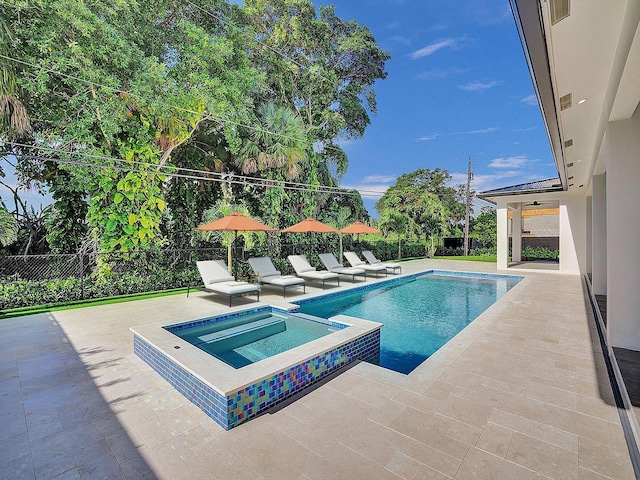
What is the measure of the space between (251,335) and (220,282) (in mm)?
3021

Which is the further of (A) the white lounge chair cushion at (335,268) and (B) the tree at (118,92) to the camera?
(A) the white lounge chair cushion at (335,268)

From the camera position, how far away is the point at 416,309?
8.38m

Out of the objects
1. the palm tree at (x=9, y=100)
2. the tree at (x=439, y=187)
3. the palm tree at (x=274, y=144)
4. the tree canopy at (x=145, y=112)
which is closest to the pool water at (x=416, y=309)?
the tree canopy at (x=145, y=112)

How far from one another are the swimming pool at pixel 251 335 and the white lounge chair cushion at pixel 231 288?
0.91 m

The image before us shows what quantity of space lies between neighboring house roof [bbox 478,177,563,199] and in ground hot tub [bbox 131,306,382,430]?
12324mm

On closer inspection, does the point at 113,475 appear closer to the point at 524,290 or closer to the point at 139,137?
the point at 139,137

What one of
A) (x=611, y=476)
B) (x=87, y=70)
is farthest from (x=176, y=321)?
(x=87, y=70)

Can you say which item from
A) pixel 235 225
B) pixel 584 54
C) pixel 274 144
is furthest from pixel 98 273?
pixel 584 54

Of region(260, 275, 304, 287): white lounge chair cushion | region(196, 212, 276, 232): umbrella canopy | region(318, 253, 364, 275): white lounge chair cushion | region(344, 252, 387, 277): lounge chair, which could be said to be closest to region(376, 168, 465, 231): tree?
region(344, 252, 387, 277): lounge chair

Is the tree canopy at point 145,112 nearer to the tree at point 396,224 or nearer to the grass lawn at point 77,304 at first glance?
the grass lawn at point 77,304

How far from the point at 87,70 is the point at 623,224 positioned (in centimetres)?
1233

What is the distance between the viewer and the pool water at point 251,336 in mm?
5344

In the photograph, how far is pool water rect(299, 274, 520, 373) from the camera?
18.4 ft

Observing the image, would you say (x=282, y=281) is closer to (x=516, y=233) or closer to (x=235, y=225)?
(x=235, y=225)
